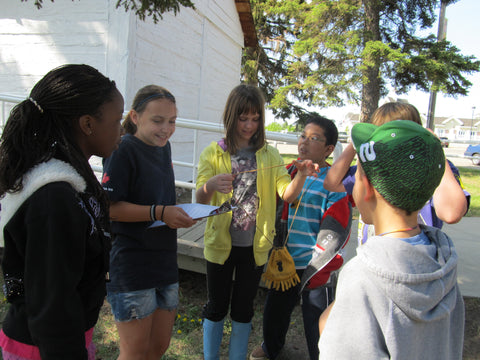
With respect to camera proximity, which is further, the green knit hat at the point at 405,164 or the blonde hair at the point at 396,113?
the blonde hair at the point at 396,113

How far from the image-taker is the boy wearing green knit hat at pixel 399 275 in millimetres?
916

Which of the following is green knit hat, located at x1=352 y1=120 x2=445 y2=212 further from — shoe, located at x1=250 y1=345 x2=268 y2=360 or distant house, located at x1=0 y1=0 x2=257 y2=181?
distant house, located at x1=0 y1=0 x2=257 y2=181

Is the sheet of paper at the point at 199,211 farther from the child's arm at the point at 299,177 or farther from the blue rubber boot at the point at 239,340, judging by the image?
the blue rubber boot at the point at 239,340

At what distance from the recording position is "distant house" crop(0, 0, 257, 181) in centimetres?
541

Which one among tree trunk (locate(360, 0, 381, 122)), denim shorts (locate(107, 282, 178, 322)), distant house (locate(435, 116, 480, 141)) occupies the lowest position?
denim shorts (locate(107, 282, 178, 322))

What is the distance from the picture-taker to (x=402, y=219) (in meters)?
1.04

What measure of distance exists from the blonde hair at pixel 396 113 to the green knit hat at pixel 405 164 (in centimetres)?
97

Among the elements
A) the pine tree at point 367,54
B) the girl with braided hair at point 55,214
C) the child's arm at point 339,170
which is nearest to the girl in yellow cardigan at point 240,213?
the child's arm at point 339,170

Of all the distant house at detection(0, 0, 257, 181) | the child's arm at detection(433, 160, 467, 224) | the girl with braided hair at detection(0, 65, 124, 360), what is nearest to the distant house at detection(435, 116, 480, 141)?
the distant house at detection(0, 0, 257, 181)

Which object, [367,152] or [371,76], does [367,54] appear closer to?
[371,76]

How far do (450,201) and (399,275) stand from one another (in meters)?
0.98

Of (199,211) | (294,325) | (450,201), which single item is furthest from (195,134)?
(450,201)

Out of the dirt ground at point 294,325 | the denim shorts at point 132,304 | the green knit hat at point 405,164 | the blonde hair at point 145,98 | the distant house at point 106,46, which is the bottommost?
the dirt ground at point 294,325

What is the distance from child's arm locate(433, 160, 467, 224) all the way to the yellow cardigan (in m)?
0.85
